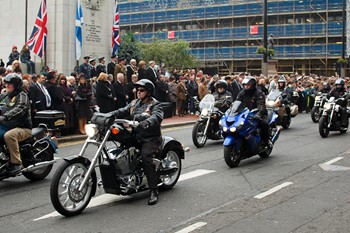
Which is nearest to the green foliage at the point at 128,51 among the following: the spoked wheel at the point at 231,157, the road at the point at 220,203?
the road at the point at 220,203

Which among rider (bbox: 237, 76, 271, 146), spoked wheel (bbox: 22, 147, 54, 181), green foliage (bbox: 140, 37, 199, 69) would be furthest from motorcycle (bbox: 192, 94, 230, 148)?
green foliage (bbox: 140, 37, 199, 69)

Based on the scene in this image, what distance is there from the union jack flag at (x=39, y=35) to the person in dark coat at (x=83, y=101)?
25.6 ft

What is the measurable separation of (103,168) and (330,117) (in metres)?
10.0

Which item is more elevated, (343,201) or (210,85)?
(210,85)

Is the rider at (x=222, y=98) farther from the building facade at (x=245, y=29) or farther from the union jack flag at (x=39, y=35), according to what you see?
the building facade at (x=245, y=29)

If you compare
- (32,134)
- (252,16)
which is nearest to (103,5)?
(32,134)

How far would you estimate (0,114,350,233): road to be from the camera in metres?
6.22

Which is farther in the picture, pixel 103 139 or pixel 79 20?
pixel 79 20

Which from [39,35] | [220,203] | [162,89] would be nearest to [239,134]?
[220,203]

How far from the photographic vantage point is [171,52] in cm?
5622

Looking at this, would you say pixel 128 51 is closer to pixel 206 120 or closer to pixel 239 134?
pixel 206 120

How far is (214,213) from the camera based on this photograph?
678 centimetres

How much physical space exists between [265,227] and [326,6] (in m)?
47.3

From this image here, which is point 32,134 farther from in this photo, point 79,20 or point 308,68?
point 308,68
